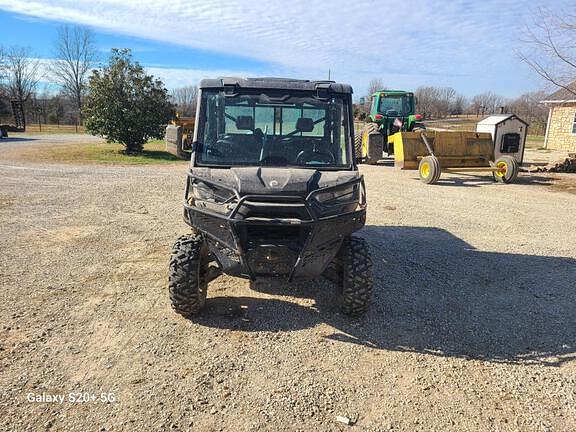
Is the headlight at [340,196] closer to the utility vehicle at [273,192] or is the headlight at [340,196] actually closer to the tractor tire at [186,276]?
the utility vehicle at [273,192]

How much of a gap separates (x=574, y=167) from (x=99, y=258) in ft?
55.6

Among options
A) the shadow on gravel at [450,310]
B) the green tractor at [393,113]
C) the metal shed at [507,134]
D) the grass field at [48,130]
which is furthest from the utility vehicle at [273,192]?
the grass field at [48,130]

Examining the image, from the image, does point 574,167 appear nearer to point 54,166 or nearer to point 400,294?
point 400,294

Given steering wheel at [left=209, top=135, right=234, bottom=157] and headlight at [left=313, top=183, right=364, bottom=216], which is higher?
steering wheel at [left=209, top=135, right=234, bottom=157]

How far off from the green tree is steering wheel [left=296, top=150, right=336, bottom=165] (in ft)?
52.6

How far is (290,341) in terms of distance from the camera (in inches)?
154

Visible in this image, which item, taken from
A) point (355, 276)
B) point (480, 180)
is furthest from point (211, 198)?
point (480, 180)

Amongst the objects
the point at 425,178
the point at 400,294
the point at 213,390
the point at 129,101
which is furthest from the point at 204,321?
the point at 129,101

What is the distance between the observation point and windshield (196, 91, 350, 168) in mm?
4348

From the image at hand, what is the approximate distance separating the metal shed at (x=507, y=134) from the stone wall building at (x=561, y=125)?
14178 mm

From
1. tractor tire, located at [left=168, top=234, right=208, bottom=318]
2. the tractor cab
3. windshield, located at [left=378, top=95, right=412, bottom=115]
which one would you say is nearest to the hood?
tractor tire, located at [left=168, top=234, right=208, bottom=318]

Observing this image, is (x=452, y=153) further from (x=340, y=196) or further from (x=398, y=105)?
(x=340, y=196)

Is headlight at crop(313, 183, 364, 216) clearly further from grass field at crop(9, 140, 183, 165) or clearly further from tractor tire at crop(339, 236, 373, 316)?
grass field at crop(9, 140, 183, 165)

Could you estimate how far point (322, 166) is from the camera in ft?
14.2
